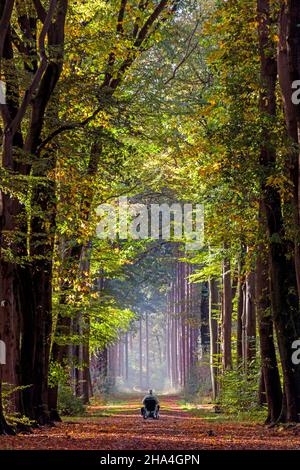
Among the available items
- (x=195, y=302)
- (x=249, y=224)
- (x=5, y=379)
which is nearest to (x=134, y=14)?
(x=249, y=224)

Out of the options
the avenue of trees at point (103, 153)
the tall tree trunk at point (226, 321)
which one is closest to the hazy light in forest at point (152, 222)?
the tall tree trunk at point (226, 321)

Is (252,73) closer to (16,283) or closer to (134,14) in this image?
(134,14)

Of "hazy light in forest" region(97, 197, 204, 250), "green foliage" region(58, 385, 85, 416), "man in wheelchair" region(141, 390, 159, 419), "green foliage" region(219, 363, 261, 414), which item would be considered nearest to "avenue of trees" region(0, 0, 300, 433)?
"man in wheelchair" region(141, 390, 159, 419)

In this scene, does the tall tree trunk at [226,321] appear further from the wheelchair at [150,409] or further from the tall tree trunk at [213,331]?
the wheelchair at [150,409]

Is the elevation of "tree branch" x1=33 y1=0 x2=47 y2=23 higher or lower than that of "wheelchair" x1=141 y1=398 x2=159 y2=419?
higher

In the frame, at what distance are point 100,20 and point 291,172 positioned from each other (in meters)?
8.69

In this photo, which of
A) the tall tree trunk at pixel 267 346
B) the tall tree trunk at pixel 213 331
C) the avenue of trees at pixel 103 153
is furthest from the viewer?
the tall tree trunk at pixel 213 331

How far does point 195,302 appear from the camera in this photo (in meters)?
60.2

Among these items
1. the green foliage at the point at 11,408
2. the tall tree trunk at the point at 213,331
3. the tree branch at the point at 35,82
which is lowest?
the green foliage at the point at 11,408

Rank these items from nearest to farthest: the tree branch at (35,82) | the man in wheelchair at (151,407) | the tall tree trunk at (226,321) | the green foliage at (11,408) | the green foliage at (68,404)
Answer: the green foliage at (11,408) → the tree branch at (35,82) → the man in wheelchair at (151,407) → the green foliage at (68,404) → the tall tree trunk at (226,321)

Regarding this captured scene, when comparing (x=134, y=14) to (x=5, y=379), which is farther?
(x=134, y=14)

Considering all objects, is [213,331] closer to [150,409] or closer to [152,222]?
[152,222]

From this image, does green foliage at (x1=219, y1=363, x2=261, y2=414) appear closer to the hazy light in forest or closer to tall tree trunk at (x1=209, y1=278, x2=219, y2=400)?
the hazy light in forest

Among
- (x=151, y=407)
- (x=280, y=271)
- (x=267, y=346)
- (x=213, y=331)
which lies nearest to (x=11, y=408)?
(x=280, y=271)
